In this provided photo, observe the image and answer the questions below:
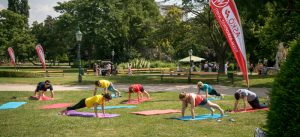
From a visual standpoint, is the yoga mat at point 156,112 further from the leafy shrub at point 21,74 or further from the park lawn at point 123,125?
the leafy shrub at point 21,74

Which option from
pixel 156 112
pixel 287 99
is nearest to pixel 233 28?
pixel 156 112

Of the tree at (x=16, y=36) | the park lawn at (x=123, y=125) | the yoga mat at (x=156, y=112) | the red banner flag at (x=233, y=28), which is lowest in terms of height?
the park lawn at (x=123, y=125)

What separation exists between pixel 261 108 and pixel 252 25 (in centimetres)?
2827

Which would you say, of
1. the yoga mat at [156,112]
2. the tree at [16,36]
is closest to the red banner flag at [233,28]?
the yoga mat at [156,112]

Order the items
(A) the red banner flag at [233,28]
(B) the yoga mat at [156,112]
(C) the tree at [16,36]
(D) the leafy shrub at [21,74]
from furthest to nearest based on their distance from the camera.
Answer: (C) the tree at [16,36]
(D) the leafy shrub at [21,74]
(A) the red banner flag at [233,28]
(B) the yoga mat at [156,112]

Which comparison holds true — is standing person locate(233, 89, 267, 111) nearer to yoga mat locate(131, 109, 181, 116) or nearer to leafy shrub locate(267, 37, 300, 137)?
yoga mat locate(131, 109, 181, 116)

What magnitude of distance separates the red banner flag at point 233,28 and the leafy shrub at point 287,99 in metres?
10.1

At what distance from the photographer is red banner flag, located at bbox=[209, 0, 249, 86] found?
14344mm

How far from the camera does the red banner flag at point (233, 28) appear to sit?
14.3 m

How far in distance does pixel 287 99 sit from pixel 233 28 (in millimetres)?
10728

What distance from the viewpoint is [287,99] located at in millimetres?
4133

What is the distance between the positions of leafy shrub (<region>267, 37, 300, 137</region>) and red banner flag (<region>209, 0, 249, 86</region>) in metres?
10.1

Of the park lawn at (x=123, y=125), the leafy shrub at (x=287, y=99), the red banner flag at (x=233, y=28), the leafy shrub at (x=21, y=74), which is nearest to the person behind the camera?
the leafy shrub at (x=287, y=99)

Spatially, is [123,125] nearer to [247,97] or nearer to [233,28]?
[247,97]
